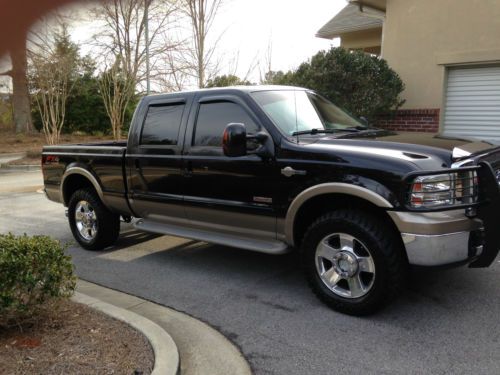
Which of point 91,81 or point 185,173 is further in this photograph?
point 91,81

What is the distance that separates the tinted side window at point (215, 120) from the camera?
4773mm

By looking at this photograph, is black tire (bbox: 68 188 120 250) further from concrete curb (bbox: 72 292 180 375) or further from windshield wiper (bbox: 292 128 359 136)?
windshield wiper (bbox: 292 128 359 136)

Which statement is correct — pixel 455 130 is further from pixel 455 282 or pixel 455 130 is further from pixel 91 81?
pixel 91 81

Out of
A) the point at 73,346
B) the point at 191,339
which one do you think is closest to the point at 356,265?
the point at 191,339

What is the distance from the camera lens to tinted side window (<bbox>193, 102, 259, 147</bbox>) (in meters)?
4.77

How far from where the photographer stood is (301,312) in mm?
4141

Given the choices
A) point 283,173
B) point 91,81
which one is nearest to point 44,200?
point 283,173

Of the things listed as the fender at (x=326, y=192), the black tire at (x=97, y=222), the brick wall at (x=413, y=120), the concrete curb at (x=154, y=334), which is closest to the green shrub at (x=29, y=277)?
the concrete curb at (x=154, y=334)

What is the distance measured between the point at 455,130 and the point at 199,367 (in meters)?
8.08

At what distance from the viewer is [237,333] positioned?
380cm

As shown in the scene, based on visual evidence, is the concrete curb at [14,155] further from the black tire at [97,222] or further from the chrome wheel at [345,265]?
the chrome wheel at [345,265]

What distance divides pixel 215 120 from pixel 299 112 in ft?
2.81

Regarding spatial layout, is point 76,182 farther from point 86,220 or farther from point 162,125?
point 162,125

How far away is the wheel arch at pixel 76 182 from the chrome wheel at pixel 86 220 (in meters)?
0.25
